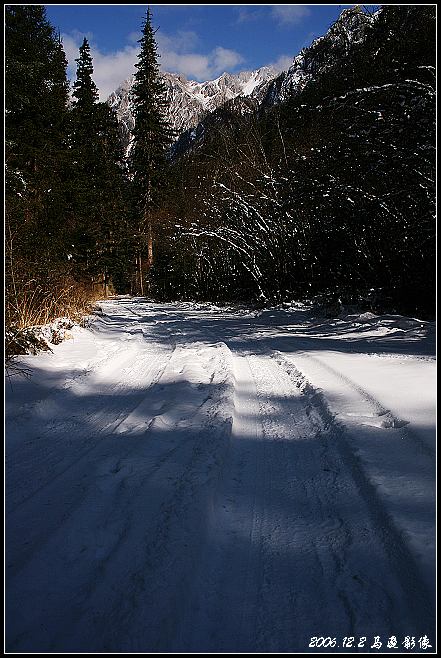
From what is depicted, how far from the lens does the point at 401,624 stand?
53.3 inches

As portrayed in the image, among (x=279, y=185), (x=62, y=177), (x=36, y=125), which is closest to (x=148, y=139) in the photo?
(x=62, y=177)

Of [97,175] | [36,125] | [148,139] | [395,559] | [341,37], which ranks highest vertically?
[148,139]

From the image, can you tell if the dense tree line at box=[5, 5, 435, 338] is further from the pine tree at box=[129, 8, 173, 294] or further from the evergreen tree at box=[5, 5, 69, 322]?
the pine tree at box=[129, 8, 173, 294]

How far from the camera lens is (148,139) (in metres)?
25.7

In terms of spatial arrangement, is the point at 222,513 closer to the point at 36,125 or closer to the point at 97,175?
the point at 36,125

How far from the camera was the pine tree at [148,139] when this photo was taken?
986 inches

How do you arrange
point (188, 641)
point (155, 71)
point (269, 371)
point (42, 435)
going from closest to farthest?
point (188, 641) < point (42, 435) < point (269, 371) < point (155, 71)

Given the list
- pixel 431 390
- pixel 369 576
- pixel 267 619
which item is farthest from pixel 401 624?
pixel 431 390

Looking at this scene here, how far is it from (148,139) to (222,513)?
27.4 m

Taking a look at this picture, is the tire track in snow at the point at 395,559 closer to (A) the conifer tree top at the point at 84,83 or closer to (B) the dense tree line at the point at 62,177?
(B) the dense tree line at the point at 62,177

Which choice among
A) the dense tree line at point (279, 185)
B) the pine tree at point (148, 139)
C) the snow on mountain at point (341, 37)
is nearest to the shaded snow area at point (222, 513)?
the dense tree line at point (279, 185)

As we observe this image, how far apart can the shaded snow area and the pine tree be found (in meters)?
21.8

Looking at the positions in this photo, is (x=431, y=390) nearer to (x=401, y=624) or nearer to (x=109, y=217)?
(x=401, y=624)

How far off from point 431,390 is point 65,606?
115 inches
